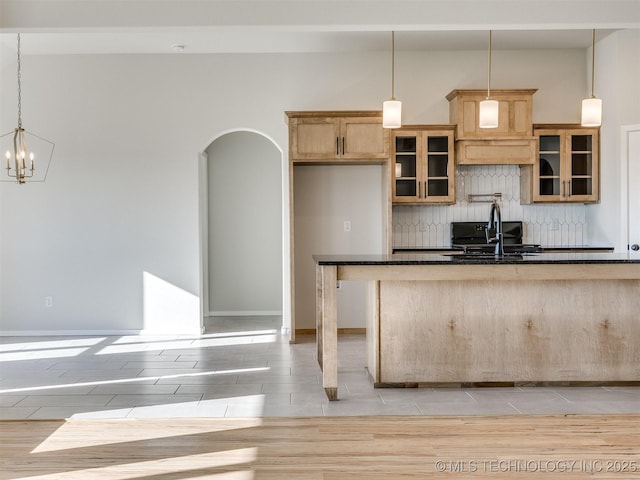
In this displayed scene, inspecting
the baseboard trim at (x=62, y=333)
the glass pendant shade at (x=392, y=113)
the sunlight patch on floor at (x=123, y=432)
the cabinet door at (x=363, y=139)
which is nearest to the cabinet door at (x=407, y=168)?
the cabinet door at (x=363, y=139)

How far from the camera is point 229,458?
2.83 metres

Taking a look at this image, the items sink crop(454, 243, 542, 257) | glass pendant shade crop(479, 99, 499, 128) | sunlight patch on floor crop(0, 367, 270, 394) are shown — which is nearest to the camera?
sunlight patch on floor crop(0, 367, 270, 394)

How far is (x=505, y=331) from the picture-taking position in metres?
4.02

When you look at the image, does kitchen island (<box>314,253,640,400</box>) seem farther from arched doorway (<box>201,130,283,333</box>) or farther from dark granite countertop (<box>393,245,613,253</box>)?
arched doorway (<box>201,130,283,333</box>)

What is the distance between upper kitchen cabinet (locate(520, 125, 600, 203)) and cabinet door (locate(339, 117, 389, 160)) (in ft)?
4.97

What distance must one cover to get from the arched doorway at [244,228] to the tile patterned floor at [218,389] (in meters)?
1.84

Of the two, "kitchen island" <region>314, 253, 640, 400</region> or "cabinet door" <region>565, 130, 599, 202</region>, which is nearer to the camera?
"kitchen island" <region>314, 253, 640, 400</region>

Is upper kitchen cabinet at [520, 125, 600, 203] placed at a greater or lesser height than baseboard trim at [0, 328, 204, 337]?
greater

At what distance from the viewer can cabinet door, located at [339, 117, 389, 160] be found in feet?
19.4

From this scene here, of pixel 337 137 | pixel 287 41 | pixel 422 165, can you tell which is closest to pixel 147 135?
pixel 287 41

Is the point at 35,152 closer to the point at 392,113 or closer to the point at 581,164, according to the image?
the point at 392,113

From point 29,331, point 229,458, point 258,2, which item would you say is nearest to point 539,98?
point 258,2

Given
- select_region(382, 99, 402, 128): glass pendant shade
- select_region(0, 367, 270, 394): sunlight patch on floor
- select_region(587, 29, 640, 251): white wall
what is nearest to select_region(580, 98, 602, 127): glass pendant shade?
select_region(382, 99, 402, 128): glass pendant shade

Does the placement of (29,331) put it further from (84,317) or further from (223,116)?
(223,116)
